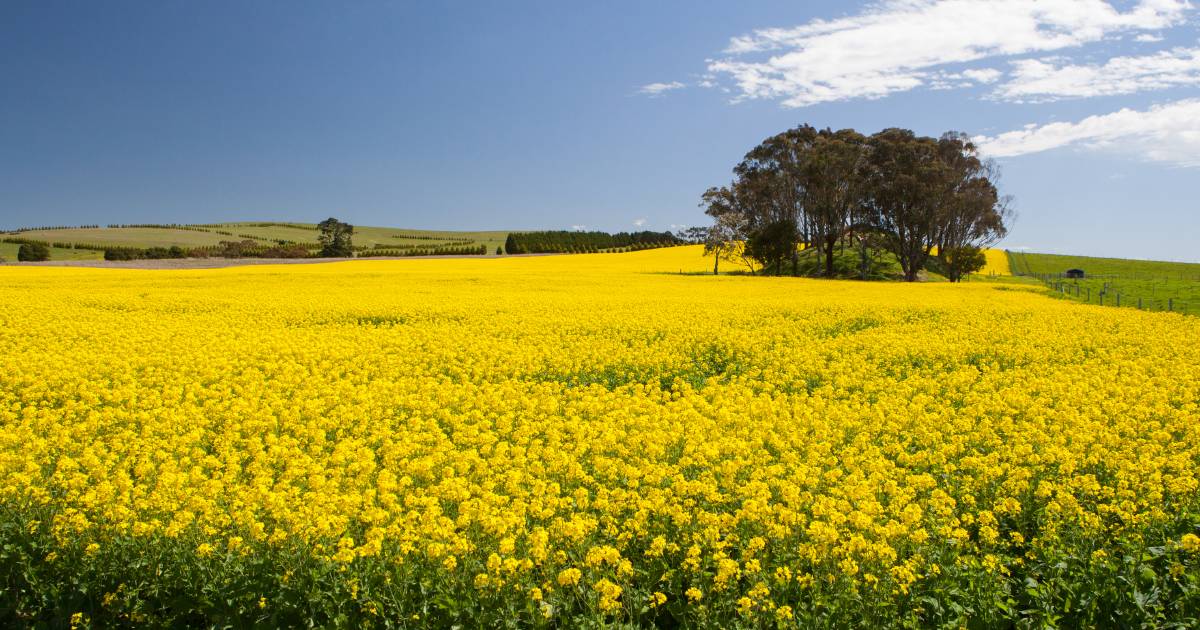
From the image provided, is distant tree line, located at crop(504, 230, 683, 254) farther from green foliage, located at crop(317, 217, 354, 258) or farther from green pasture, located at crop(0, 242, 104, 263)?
green pasture, located at crop(0, 242, 104, 263)

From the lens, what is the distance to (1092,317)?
22438 millimetres

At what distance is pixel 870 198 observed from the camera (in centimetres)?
5753

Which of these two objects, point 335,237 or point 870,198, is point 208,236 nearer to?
point 335,237

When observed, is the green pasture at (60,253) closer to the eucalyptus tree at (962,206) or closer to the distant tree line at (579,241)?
the distant tree line at (579,241)

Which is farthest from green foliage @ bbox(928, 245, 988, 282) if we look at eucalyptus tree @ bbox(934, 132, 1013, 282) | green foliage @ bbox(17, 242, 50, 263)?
green foliage @ bbox(17, 242, 50, 263)

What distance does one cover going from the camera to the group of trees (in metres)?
54.9

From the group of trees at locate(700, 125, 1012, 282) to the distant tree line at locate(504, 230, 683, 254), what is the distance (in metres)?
47.7

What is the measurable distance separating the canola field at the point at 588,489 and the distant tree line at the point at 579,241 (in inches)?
3653

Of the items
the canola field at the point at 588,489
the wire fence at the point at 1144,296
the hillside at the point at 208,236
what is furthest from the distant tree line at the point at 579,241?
the canola field at the point at 588,489

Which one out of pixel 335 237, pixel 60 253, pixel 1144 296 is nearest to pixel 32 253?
pixel 60 253

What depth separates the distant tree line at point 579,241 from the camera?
10781 centimetres

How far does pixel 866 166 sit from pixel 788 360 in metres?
49.6

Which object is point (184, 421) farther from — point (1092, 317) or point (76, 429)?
point (1092, 317)

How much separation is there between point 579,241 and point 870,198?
64.6 m
